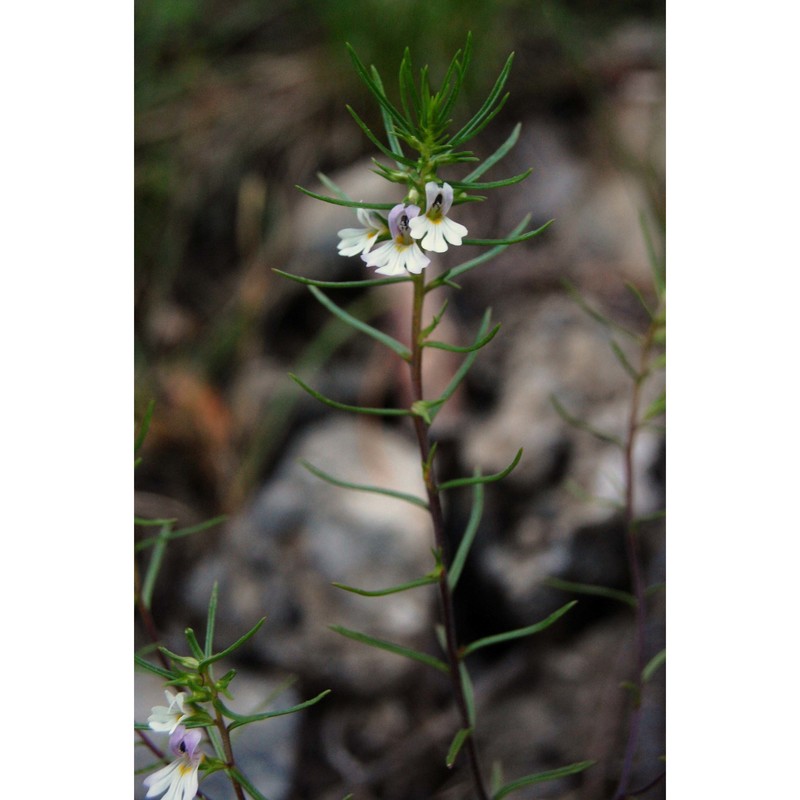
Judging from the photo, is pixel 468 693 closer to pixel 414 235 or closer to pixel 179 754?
pixel 179 754

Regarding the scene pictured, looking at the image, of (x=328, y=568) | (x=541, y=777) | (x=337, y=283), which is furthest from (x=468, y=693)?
(x=328, y=568)

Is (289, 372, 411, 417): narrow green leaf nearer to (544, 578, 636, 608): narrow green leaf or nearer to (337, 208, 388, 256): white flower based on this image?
(337, 208, 388, 256): white flower

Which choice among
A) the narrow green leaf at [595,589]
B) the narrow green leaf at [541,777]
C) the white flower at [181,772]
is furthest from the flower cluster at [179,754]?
the narrow green leaf at [595,589]

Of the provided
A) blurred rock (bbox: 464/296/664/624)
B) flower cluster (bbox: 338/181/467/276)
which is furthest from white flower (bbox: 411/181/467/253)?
blurred rock (bbox: 464/296/664/624)

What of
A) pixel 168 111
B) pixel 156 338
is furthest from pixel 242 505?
pixel 168 111

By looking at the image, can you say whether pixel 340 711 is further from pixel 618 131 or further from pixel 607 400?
pixel 618 131

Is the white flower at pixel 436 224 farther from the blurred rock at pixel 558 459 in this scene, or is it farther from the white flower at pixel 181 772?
the blurred rock at pixel 558 459

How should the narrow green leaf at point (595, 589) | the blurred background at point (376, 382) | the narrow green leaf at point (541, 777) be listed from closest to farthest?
the narrow green leaf at point (541, 777) → the narrow green leaf at point (595, 589) → the blurred background at point (376, 382)
